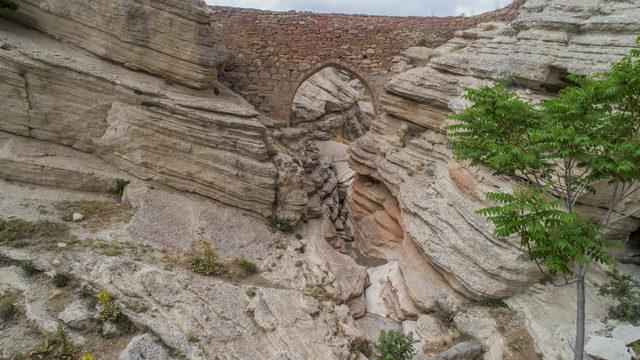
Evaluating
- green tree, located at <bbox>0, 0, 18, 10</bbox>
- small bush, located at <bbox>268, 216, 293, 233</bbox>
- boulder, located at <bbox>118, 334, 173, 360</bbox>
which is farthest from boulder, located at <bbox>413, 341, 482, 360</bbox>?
green tree, located at <bbox>0, 0, 18, 10</bbox>

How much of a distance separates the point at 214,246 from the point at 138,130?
4.04m

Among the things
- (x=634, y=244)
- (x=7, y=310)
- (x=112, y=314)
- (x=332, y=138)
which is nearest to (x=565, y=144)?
(x=634, y=244)

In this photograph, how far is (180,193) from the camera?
12.7 metres

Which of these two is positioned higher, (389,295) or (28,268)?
(28,268)

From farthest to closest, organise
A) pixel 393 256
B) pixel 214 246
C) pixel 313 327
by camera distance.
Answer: pixel 393 256
pixel 214 246
pixel 313 327

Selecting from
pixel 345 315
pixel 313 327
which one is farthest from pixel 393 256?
pixel 313 327

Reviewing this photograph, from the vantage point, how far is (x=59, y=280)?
8.40 m

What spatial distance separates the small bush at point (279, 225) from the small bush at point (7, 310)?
6888 millimetres

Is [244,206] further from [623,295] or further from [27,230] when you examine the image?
[623,295]

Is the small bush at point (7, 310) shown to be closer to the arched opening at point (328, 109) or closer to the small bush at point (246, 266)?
the small bush at point (246, 266)

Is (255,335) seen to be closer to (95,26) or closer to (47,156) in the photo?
(47,156)

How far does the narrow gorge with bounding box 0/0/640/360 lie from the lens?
28.1ft

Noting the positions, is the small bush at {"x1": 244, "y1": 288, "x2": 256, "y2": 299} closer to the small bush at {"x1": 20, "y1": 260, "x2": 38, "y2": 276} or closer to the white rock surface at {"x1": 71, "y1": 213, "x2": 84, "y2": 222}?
the small bush at {"x1": 20, "y1": 260, "x2": 38, "y2": 276}

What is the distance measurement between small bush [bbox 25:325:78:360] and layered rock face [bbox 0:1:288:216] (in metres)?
5.79
